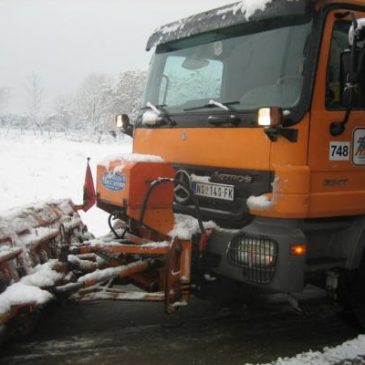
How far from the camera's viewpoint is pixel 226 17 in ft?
14.4

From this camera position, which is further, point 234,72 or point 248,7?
point 234,72

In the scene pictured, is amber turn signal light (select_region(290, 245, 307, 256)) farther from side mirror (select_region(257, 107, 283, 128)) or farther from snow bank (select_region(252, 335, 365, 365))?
side mirror (select_region(257, 107, 283, 128))

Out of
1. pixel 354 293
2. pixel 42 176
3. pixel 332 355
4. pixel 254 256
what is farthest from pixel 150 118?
pixel 42 176

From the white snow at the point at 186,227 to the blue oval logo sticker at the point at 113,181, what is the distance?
21.7 inches

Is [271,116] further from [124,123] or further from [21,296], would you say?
[124,123]

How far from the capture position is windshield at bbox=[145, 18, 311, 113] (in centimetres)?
398

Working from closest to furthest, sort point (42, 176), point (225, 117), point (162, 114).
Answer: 1. point (225, 117)
2. point (162, 114)
3. point (42, 176)

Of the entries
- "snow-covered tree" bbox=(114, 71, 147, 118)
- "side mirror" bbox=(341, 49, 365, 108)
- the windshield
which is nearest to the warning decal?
"side mirror" bbox=(341, 49, 365, 108)

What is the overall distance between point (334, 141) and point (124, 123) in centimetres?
240

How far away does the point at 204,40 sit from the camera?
4680 mm

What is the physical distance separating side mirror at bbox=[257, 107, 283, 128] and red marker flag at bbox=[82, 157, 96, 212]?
2.02 meters

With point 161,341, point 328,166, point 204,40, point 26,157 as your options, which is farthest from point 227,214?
point 26,157

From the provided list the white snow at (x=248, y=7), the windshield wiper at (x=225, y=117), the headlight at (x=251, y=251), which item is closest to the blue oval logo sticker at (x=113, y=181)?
the windshield wiper at (x=225, y=117)

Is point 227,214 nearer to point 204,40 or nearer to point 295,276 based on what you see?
point 295,276
